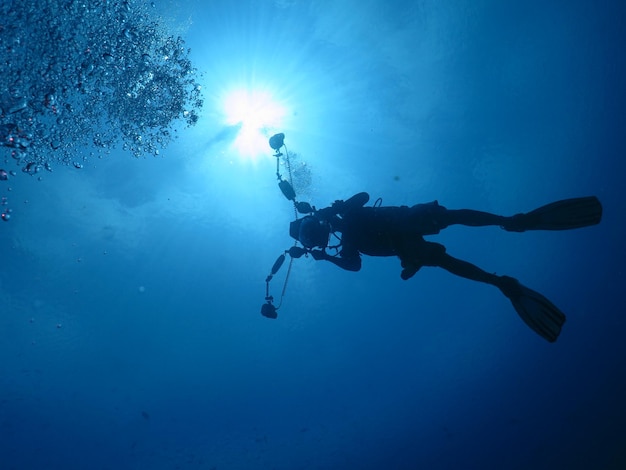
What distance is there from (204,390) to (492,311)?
24.3 meters

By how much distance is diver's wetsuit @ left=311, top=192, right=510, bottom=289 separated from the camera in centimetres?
342

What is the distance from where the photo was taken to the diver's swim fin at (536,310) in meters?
3.23

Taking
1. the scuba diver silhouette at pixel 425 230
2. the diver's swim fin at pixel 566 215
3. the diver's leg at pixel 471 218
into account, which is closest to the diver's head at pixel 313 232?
the scuba diver silhouette at pixel 425 230

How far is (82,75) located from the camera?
730 cm

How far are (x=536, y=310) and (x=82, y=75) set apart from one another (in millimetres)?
9332

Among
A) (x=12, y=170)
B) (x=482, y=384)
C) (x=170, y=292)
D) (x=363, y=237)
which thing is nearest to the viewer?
(x=363, y=237)

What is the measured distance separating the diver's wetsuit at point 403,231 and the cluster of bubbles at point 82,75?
21.3ft

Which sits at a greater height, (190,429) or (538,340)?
(190,429)

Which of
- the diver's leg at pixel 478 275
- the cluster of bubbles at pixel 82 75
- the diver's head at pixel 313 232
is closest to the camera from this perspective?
the diver's leg at pixel 478 275

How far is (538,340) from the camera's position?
3084 centimetres

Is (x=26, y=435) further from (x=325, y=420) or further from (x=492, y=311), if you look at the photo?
(x=492, y=311)

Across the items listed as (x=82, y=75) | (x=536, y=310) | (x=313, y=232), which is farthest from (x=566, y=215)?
(x=82, y=75)

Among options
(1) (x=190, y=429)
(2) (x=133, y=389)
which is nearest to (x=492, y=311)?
(1) (x=190, y=429)

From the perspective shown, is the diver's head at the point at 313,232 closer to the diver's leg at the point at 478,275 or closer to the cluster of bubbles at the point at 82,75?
the diver's leg at the point at 478,275
